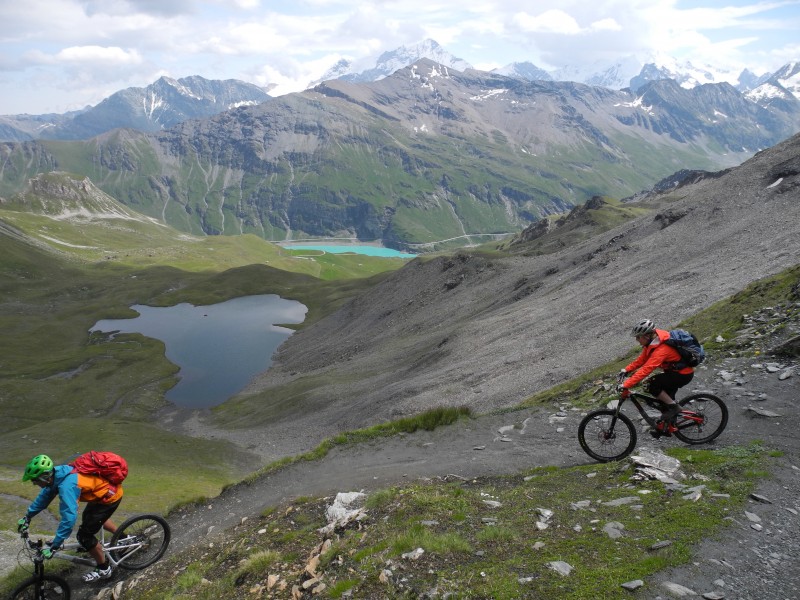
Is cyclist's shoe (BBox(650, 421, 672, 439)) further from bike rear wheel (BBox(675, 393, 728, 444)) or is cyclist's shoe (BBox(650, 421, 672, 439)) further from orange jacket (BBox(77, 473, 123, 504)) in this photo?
orange jacket (BBox(77, 473, 123, 504))

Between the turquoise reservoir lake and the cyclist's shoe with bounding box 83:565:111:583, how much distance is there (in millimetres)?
88050

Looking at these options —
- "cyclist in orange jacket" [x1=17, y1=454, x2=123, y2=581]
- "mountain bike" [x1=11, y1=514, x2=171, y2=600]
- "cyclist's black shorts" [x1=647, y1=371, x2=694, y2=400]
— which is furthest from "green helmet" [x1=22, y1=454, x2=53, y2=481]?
"cyclist's black shorts" [x1=647, y1=371, x2=694, y2=400]

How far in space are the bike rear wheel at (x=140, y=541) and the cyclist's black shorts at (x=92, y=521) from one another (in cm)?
110

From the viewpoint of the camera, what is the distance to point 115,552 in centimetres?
1673

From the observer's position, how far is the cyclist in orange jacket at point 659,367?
15586 mm

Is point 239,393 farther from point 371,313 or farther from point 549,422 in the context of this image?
point 549,422

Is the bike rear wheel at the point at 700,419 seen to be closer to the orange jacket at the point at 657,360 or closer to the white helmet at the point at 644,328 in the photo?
the orange jacket at the point at 657,360

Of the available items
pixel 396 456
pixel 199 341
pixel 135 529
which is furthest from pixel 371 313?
pixel 135 529

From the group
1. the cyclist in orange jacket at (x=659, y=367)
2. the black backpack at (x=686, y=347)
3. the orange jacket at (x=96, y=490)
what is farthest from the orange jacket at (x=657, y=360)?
the orange jacket at (x=96, y=490)

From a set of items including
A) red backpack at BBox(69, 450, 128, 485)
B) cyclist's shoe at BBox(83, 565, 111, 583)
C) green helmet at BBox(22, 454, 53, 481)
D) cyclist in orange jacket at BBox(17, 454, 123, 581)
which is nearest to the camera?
green helmet at BBox(22, 454, 53, 481)

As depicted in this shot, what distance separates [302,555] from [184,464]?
50.7 meters

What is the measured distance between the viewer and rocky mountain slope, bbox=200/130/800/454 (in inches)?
1727

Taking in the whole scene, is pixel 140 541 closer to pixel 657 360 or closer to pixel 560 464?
pixel 560 464

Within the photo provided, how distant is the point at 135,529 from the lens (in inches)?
694
